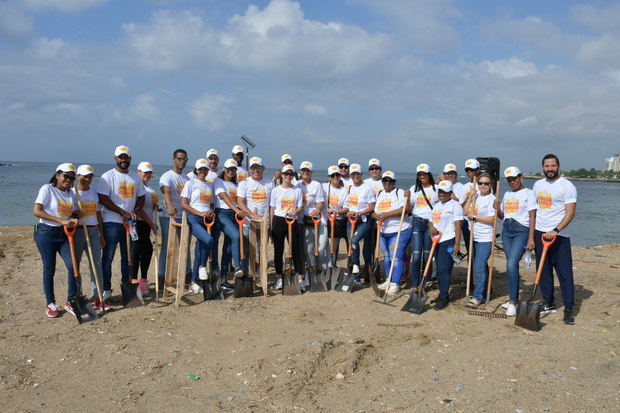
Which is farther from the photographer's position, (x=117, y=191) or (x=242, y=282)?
(x=242, y=282)

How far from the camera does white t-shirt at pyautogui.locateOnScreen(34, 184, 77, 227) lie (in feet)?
18.0

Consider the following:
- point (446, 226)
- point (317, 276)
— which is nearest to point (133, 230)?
point (317, 276)

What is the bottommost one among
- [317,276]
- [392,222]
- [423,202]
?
[317,276]

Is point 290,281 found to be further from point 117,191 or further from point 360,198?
point 117,191

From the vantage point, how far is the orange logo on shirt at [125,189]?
621cm

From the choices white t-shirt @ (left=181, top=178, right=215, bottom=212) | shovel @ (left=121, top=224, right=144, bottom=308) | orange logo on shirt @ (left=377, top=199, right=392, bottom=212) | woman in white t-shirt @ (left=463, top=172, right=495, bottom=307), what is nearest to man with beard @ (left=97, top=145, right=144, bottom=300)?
shovel @ (left=121, top=224, right=144, bottom=308)

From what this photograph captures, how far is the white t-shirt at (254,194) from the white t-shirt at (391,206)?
1.79m

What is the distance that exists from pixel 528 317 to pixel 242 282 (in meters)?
3.92

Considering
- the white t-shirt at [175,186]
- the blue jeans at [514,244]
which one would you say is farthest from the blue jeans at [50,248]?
the blue jeans at [514,244]

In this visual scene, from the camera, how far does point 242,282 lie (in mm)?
6840

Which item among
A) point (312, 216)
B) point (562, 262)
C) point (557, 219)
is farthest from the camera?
point (312, 216)

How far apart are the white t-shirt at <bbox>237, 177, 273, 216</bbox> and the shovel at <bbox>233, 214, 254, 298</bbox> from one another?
298 mm

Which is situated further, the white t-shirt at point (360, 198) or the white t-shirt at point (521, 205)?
the white t-shirt at point (360, 198)

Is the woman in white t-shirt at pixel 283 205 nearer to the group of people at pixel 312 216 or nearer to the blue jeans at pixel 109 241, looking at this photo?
the group of people at pixel 312 216
